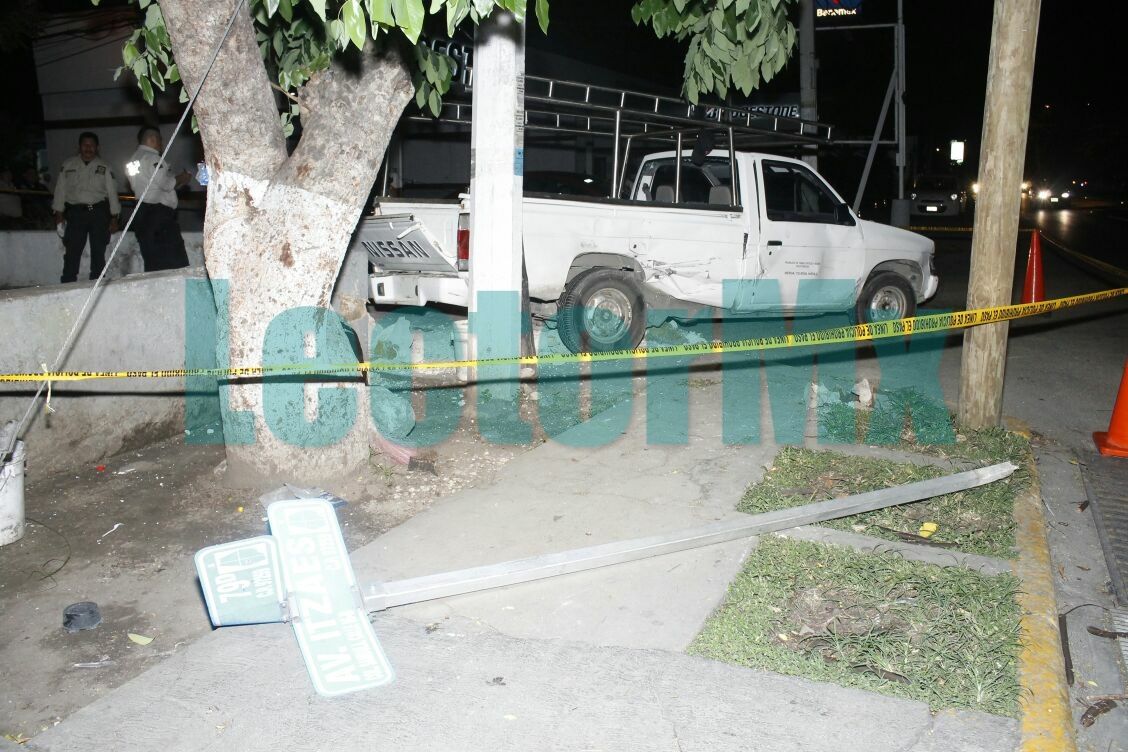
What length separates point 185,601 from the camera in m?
4.30

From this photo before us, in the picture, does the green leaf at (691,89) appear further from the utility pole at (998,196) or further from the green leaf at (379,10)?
the green leaf at (379,10)

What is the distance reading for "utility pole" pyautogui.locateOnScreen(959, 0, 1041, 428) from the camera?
19.2 ft

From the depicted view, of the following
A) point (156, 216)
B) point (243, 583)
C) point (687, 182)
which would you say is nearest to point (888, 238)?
point (687, 182)

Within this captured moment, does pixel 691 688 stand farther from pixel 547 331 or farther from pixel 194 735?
pixel 547 331

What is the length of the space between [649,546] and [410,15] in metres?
2.64

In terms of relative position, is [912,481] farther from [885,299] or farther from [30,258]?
[30,258]

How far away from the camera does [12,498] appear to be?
488cm

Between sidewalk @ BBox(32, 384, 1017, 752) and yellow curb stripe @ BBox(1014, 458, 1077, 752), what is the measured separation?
11cm

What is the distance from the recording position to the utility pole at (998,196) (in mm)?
5867

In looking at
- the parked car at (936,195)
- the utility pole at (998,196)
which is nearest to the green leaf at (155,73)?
the utility pole at (998,196)

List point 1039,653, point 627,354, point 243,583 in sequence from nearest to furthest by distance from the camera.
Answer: point 1039,653 → point 243,583 → point 627,354

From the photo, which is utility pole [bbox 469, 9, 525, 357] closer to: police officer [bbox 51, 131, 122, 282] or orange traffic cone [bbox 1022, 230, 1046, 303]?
police officer [bbox 51, 131, 122, 282]

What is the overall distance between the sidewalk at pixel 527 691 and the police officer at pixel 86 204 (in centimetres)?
728

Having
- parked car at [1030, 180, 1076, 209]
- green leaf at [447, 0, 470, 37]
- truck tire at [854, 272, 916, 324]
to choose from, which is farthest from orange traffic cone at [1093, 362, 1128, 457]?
parked car at [1030, 180, 1076, 209]
